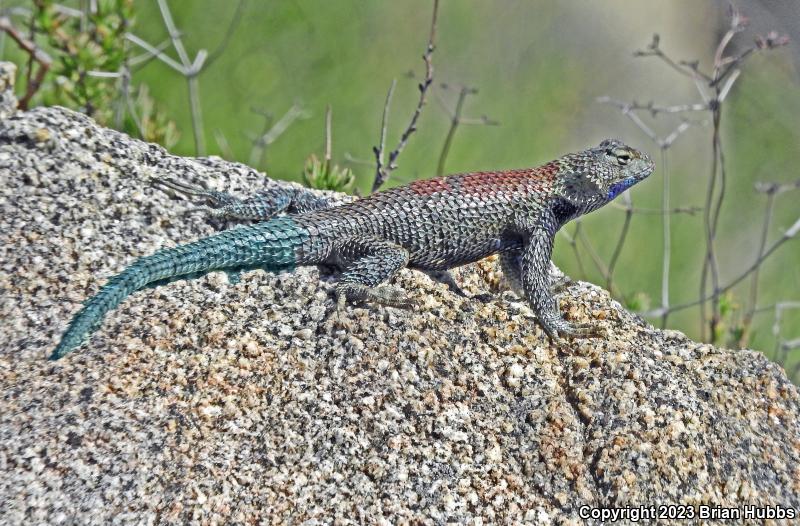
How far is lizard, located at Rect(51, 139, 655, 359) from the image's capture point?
259cm

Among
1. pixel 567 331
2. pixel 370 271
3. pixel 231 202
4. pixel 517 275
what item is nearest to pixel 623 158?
pixel 517 275

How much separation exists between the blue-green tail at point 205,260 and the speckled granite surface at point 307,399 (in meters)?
0.04

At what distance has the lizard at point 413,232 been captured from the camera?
2.59 metres

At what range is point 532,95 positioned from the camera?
198 inches

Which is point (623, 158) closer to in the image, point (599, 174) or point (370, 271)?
Result: point (599, 174)

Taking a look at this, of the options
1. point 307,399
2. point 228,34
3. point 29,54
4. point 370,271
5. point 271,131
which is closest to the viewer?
point 307,399

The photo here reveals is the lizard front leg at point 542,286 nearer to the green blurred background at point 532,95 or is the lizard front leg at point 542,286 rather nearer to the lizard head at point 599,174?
the lizard head at point 599,174

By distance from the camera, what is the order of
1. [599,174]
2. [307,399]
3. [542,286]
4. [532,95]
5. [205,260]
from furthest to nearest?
[532,95], [599,174], [542,286], [205,260], [307,399]

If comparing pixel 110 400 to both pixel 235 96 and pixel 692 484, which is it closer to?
pixel 692 484

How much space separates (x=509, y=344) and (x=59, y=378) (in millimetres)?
1176

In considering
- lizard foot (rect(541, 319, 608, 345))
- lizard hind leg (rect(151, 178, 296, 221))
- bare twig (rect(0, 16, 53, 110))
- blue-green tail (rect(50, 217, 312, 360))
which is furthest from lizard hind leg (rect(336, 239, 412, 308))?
bare twig (rect(0, 16, 53, 110))

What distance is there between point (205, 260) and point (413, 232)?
64cm

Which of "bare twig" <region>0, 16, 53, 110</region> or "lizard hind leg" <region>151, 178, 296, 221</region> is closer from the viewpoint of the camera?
"bare twig" <region>0, 16, 53, 110</region>

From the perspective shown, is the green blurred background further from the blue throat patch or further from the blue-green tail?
the blue-green tail
